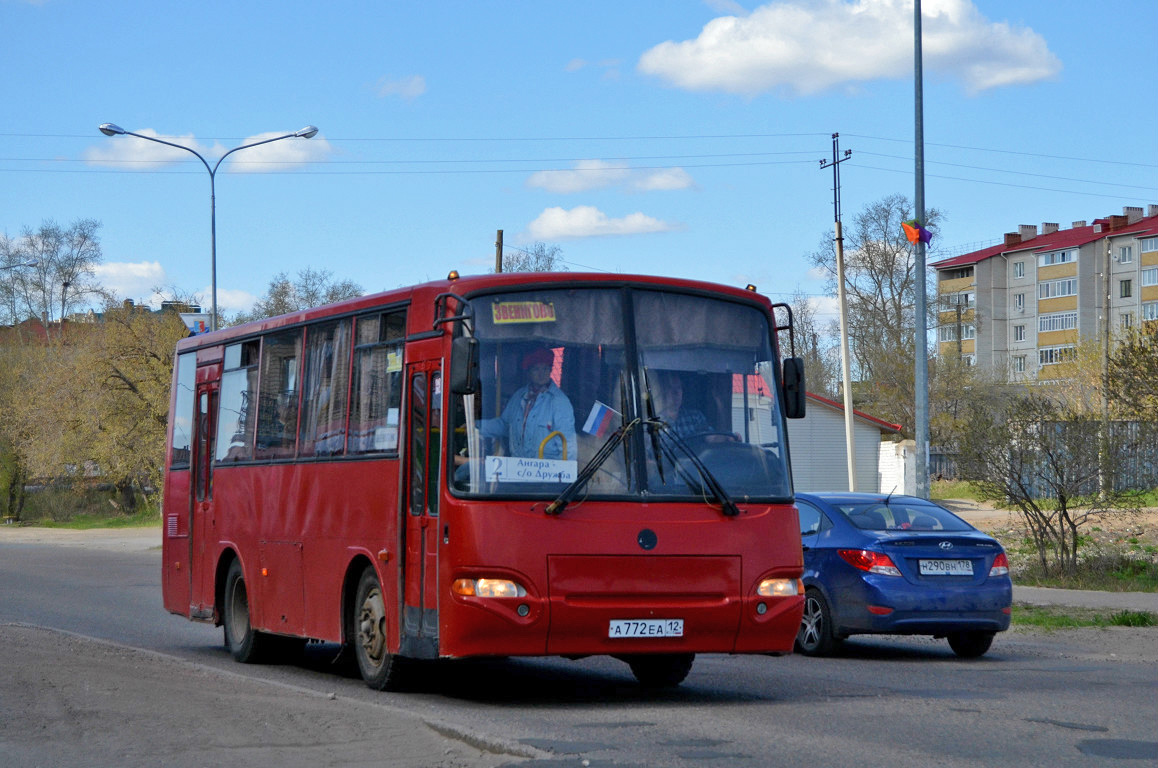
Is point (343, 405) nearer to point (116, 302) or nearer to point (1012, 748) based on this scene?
point (1012, 748)

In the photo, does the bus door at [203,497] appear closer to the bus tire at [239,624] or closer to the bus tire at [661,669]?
the bus tire at [239,624]

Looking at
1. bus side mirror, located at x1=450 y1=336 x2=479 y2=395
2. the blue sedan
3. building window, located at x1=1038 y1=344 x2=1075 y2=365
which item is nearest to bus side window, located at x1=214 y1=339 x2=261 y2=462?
bus side mirror, located at x1=450 y1=336 x2=479 y2=395

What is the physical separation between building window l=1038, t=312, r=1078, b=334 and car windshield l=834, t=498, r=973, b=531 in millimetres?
109637

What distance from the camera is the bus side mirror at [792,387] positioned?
10.6 m

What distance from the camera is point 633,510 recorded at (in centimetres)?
970

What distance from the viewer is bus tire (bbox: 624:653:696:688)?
36.8 ft

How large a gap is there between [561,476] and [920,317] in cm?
1623

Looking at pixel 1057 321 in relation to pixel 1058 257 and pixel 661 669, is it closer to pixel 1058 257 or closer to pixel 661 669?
pixel 1058 257

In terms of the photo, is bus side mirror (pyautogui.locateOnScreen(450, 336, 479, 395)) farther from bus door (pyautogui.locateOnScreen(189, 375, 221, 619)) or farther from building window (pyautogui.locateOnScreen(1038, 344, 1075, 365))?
building window (pyautogui.locateOnScreen(1038, 344, 1075, 365))

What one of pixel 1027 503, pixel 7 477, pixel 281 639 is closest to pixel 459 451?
pixel 281 639

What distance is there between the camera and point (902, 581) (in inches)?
517

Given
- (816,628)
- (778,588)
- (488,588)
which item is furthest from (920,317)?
(488,588)

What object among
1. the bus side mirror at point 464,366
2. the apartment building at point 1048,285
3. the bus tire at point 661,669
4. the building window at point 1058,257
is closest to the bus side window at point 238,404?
the bus tire at point 661,669

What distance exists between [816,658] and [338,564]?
4.84 m
